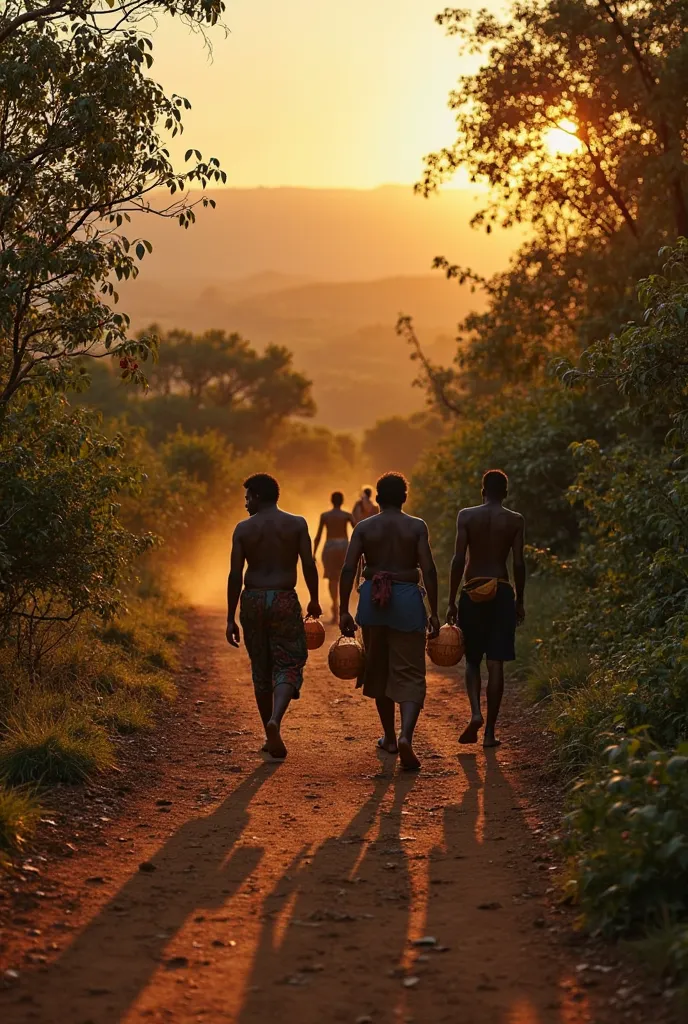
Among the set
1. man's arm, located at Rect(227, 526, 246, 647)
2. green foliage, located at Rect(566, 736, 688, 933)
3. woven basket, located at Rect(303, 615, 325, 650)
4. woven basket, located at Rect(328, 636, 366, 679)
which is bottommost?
green foliage, located at Rect(566, 736, 688, 933)

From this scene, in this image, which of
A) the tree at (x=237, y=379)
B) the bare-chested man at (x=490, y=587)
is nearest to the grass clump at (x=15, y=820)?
the bare-chested man at (x=490, y=587)

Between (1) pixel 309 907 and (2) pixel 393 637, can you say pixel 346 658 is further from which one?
(1) pixel 309 907

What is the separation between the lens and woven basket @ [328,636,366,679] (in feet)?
27.7

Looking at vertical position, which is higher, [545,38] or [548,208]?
[545,38]

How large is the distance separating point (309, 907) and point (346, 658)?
9.42 ft

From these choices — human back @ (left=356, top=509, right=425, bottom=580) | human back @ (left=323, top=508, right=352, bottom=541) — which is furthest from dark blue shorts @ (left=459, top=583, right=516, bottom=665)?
human back @ (left=323, top=508, right=352, bottom=541)

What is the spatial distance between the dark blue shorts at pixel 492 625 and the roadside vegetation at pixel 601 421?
64cm

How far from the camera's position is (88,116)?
30.8 feet

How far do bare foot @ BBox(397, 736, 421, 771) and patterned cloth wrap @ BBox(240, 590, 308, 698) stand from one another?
0.79m

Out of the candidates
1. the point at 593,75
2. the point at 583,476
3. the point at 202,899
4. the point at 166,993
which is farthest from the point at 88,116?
the point at 593,75

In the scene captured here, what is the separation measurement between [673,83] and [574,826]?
12308mm

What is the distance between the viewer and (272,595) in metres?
8.53

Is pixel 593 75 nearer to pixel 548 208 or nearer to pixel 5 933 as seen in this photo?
pixel 548 208

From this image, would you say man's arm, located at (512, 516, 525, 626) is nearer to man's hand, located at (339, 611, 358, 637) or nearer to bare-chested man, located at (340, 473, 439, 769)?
bare-chested man, located at (340, 473, 439, 769)
